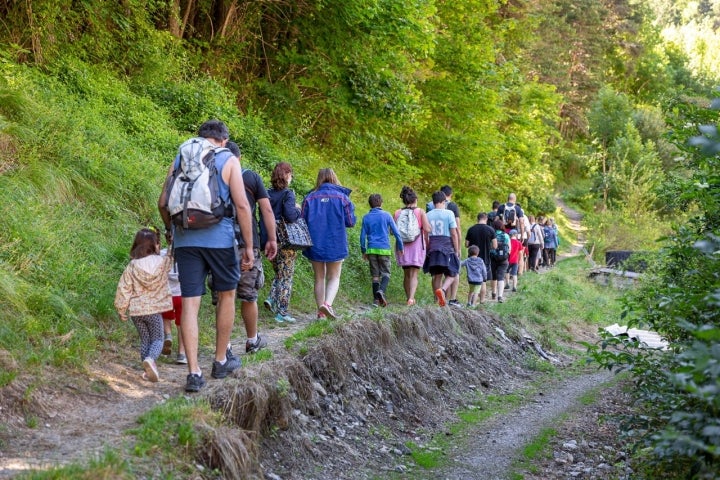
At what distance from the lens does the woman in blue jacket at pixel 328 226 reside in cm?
979

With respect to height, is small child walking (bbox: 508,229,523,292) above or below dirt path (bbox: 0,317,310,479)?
above

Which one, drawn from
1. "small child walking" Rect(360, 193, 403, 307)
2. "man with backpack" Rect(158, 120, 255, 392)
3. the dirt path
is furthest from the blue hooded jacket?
"man with backpack" Rect(158, 120, 255, 392)

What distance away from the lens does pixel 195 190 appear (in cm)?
607

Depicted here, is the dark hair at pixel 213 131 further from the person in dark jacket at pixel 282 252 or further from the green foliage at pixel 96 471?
the green foliage at pixel 96 471

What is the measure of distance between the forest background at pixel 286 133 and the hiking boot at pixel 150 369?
1.68 feet

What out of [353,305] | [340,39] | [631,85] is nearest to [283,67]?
[340,39]

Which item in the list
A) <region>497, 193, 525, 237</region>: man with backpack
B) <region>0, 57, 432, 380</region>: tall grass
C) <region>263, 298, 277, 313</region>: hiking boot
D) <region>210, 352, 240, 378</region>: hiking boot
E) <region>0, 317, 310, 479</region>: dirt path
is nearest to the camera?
<region>0, 317, 310, 479</region>: dirt path

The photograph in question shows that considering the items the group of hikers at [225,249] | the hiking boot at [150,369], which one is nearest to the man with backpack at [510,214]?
the group of hikers at [225,249]

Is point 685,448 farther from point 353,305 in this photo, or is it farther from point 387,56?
point 387,56

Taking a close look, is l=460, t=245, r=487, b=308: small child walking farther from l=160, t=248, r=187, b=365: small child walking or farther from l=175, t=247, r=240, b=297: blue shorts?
l=175, t=247, r=240, b=297: blue shorts

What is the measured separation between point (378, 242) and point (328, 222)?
223 cm

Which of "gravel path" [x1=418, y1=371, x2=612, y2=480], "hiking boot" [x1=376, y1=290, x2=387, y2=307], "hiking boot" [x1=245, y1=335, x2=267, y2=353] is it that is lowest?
"gravel path" [x1=418, y1=371, x2=612, y2=480]

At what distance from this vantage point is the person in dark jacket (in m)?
9.32

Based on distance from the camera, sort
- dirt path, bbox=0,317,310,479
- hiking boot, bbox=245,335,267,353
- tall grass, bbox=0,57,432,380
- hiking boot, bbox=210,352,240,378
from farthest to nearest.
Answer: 1. hiking boot, bbox=245,335,267,353
2. tall grass, bbox=0,57,432,380
3. hiking boot, bbox=210,352,240,378
4. dirt path, bbox=0,317,310,479
